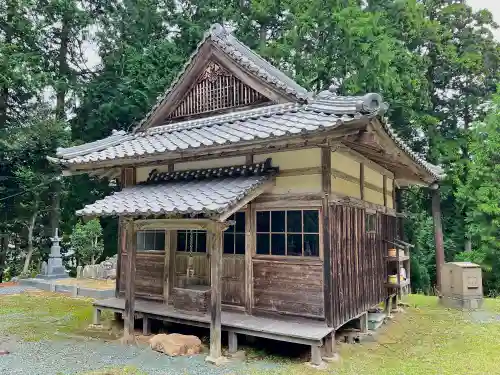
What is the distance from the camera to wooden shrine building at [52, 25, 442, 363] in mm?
6215

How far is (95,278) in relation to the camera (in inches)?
Answer: 621

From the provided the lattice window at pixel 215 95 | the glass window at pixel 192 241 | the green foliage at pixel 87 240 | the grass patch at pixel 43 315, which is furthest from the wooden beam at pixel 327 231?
the green foliage at pixel 87 240

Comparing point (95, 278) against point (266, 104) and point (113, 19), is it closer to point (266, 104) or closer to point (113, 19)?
point (266, 104)

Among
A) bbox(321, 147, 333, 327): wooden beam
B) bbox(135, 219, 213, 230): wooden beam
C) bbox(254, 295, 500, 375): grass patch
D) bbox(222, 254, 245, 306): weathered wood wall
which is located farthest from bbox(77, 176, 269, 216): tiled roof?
bbox(254, 295, 500, 375): grass patch

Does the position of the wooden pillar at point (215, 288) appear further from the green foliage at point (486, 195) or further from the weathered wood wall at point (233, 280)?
the green foliage at point (486, 195)

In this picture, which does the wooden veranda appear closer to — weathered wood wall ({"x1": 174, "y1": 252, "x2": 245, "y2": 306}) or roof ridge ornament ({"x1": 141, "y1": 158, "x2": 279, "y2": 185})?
weathered wood wall ({"x1": 174, "y1": 252, "x2": 245, "y2": 306})

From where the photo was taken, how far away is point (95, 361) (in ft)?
20.2

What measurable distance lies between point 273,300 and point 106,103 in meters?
15.9

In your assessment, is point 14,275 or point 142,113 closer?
point 14,275

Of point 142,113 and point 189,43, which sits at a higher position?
point 189,43

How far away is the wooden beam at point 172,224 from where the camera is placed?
6219 mm

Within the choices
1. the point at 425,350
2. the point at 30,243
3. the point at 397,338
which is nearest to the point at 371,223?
the point at 397,338

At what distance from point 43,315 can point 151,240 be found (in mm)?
3754

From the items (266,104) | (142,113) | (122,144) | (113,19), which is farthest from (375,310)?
(113,19)
